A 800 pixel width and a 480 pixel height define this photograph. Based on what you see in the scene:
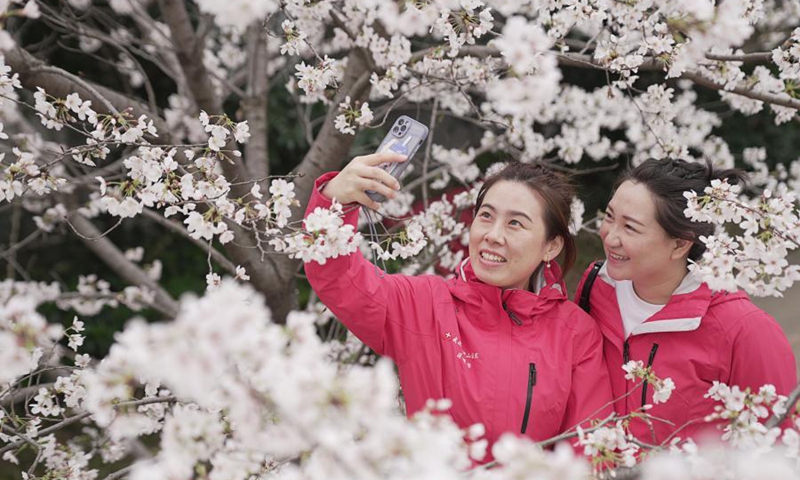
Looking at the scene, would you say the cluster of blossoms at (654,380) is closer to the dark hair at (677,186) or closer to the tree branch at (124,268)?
the dark hair at (677,186)

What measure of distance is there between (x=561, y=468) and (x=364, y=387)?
274mm

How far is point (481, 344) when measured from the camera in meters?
1.93

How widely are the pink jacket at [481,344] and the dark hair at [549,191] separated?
0.19 meters

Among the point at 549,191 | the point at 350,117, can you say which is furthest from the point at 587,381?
the point at 350,117

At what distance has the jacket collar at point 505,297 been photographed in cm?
197

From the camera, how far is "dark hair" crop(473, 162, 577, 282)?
2.04 meters

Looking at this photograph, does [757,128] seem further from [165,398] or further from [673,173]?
[165,398]

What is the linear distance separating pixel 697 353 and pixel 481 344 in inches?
24.4

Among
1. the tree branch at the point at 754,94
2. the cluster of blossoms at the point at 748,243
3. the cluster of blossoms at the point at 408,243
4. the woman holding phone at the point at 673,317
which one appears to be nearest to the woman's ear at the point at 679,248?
the woman holding phone at the point at 673,317

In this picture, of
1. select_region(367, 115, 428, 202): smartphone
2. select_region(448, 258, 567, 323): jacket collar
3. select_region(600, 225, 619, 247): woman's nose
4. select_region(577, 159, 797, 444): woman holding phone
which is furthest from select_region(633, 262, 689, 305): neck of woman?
select_region(367, 115, 428, 202): smartphone

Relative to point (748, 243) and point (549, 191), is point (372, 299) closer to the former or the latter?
point (549, 191)

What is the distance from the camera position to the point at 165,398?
6.19 ft

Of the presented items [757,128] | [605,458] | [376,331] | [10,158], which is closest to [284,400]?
[605,458]

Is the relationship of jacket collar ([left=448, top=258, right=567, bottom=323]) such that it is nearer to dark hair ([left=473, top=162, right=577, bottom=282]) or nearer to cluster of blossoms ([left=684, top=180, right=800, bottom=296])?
dark hair ([left=473, top=162, right=577, bottom=282])
